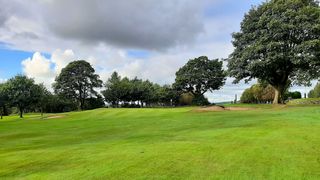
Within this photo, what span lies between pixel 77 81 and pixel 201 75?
34081 millimetres

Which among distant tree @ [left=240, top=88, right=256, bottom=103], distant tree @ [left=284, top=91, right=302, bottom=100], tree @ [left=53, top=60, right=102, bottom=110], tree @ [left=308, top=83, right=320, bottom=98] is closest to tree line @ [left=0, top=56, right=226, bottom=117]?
tree @ [left=53, top=60, right=102, bottom=110]

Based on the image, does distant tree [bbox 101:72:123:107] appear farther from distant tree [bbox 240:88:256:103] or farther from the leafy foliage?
distant tree [bbox 240:88:256:103]

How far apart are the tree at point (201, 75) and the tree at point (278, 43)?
118 feet

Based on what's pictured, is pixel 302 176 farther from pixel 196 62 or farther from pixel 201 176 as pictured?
pixel 196 62

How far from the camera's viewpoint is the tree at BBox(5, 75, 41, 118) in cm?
7412

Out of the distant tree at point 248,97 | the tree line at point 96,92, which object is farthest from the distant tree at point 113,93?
the distant tree at point 248,97

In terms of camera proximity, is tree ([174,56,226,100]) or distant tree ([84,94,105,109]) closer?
tree ([174,56,226,100])

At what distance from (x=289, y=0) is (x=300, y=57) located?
28.8 ft

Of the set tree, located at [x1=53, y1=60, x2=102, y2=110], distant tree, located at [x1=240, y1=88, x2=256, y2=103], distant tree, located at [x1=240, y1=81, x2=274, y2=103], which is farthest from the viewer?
tree, located at [x1=53, y1=60, x2=102, y2=110]

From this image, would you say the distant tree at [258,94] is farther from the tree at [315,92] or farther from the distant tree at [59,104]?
the distant tree at [59,104]

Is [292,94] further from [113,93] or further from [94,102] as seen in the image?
[94,102]

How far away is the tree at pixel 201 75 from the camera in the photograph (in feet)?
282

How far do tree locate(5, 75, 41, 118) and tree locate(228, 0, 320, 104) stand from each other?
4586 cm

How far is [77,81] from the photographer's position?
94.9 metres
